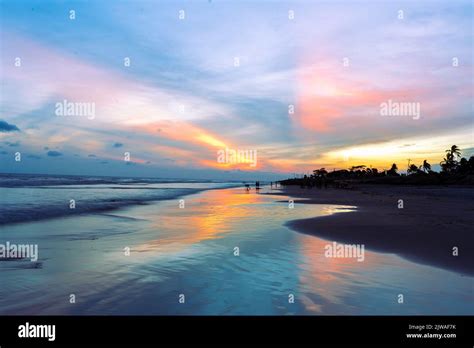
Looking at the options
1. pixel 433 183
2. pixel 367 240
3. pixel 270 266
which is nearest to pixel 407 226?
pixel 367 240

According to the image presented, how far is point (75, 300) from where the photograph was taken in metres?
7.14

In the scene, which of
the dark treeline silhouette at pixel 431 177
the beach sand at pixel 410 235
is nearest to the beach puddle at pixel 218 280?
the beach sand at pixel 410 235
